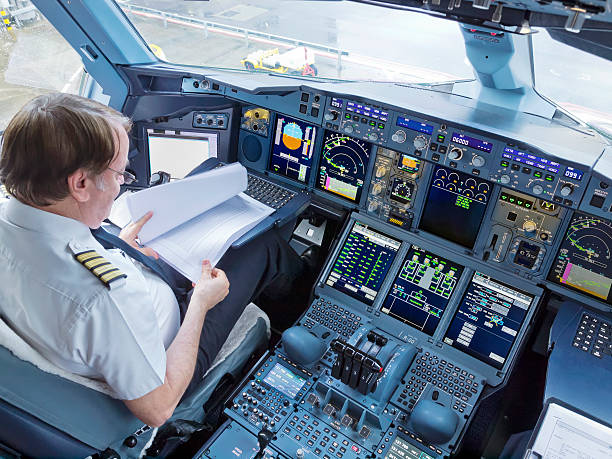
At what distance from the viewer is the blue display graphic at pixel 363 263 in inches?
92.9

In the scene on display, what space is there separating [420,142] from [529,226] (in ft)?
1.94

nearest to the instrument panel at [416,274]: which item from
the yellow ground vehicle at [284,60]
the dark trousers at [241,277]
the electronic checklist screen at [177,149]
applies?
the dark trousers at [241,277]

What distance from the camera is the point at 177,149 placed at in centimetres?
273

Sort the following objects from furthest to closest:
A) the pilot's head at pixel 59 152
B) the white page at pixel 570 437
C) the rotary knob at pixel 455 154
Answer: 1. the rotary knob at pixel 455 154
2. the white page at pixel 570 437
3. the pilot's head at pixel 59 152

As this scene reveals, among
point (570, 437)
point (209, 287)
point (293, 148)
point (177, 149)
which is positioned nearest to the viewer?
point (570, 437)

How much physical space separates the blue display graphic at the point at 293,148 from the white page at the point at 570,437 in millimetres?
1590

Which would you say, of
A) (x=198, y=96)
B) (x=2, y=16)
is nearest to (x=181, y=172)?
(x=198, y=96)

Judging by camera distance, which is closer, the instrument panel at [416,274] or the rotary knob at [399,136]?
the instrument panel at [416,274]

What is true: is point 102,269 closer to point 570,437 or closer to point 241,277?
point 241,277

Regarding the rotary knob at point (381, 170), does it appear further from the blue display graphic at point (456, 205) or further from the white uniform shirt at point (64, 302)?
the white uniform shirt at point (64, 302)

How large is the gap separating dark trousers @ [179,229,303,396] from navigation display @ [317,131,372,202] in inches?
17.6

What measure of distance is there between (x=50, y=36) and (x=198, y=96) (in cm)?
80

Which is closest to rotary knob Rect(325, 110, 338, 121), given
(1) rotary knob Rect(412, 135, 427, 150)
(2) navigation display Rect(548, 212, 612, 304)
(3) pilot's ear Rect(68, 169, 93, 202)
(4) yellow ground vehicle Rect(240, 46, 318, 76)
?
(1) rotary knob Rect(412, 135, 427, 150)

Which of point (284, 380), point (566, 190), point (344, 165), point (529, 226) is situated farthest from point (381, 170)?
point (284, 380)
